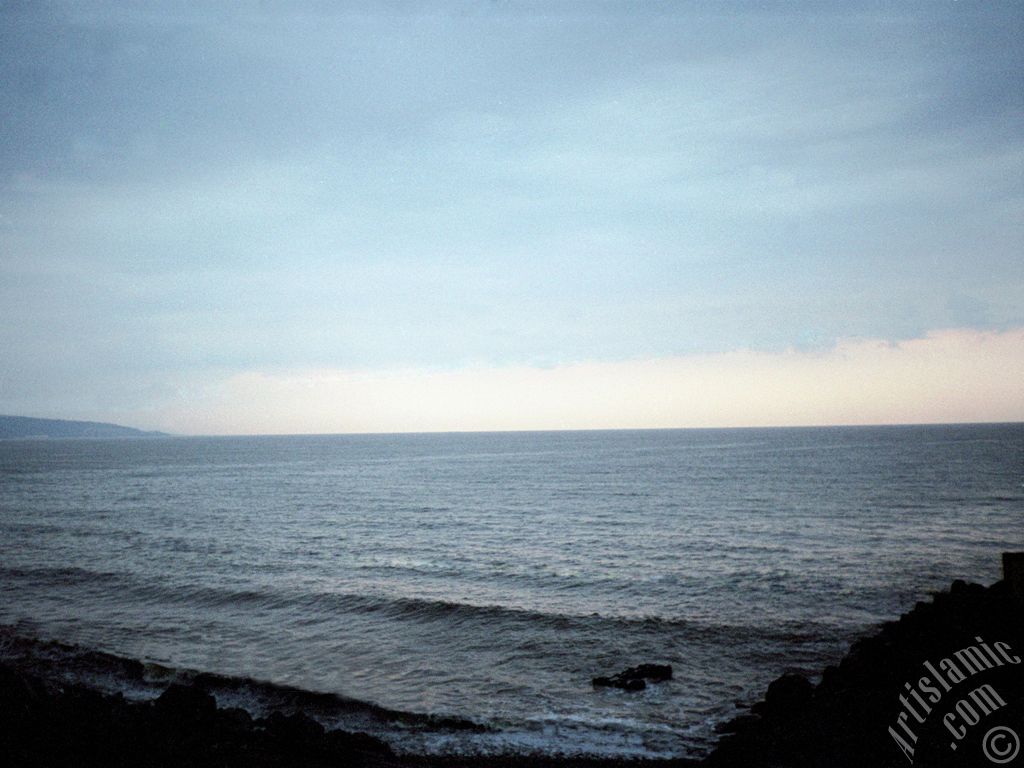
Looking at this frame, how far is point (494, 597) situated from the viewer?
26.8m

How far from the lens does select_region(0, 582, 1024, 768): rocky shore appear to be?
1091cm

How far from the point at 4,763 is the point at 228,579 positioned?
2088 centimetres

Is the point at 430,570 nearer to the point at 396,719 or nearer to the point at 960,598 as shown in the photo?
the point at 396,719

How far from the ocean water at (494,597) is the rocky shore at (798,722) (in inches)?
74.1

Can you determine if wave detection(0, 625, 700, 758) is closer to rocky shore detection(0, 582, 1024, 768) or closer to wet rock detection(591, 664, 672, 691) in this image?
rocky shore detection(0, 582, 1024, 768)

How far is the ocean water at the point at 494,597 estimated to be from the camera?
16625mm

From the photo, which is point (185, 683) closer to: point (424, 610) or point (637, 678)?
point (424, 610)

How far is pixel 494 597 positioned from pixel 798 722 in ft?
51.8

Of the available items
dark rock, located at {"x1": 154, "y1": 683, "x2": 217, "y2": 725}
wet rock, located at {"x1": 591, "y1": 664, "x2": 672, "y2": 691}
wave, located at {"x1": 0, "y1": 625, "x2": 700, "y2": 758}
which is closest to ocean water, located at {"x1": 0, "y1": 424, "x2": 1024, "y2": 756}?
wave, located at {"x1": 0, "y1": 625, "x2": 700, "y2": 758}

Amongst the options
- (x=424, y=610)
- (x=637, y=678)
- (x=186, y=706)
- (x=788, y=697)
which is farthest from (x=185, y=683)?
(x=788, y=697)

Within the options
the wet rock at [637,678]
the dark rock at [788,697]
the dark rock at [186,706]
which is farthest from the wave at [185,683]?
the dark rock at [788,697]

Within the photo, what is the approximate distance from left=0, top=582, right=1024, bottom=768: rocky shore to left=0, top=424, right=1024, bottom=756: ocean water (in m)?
1.88

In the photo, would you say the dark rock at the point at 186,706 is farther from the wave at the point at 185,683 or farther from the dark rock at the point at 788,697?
the dark rock at the point at 788,697

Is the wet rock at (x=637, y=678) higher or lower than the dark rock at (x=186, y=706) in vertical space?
lower
